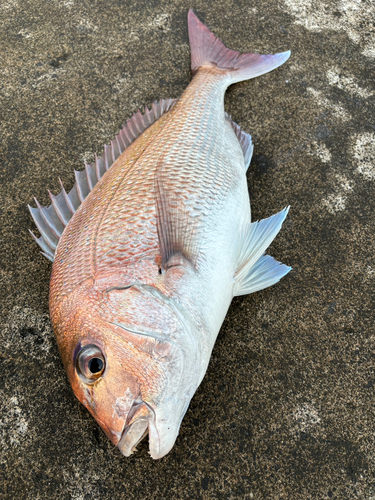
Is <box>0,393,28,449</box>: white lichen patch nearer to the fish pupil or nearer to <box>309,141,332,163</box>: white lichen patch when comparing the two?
the fish pupil

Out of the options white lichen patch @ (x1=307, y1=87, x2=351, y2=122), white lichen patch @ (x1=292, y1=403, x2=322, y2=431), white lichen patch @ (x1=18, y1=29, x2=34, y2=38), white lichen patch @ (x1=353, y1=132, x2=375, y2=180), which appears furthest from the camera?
white lichen patch @ (x1=18, y1=29, x2=34, y2=38)

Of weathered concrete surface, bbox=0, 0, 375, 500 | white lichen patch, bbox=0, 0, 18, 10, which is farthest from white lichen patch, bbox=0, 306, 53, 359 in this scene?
white lichen patch, bbox=0, 0, 18, 10

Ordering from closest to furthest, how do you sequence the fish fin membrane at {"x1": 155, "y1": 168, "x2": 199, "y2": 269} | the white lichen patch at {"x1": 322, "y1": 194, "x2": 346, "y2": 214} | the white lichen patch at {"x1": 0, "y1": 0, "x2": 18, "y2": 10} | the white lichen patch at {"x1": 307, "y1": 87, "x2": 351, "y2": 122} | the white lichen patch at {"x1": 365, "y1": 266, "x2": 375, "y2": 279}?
1. the fish fin membrane at {"x1": 155, "y1": 168, "x2": 199, "y2": 269}
2. the white lichen patch at {"x1": 365, "y1": 266, "x2": 375, "y2": 279}
3. the white lichen patch at {"x1": 322, "y1": 194, "x2": 346, "y2": 214}
4. the white lichen patch at {"x1": 307, "y1": 87, "x2": 351, "y2": 122}
5. the white lichen patch at {"x1": 0, "y1": 0, "x2": 18, "y2": 10}

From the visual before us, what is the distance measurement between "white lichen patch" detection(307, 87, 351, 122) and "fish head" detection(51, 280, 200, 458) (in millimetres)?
2117

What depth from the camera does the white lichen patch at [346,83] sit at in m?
2.86

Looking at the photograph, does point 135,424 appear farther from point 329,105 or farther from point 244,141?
point 329,105

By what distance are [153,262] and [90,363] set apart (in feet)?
1.59

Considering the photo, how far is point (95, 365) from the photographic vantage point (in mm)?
1403

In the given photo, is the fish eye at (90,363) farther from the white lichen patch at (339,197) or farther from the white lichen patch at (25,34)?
the white lichen patch at (25,34)

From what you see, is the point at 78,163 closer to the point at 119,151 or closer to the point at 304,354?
the point at 119,151

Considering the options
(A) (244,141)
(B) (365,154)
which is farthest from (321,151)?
(A) (244,141)

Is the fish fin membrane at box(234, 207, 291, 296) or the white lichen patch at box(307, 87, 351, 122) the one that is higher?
the white lichen patch at box(307, 87, 351, 122)

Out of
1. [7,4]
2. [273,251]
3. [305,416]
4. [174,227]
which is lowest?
[305,416]

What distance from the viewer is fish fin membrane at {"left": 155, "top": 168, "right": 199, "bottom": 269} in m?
1.67
